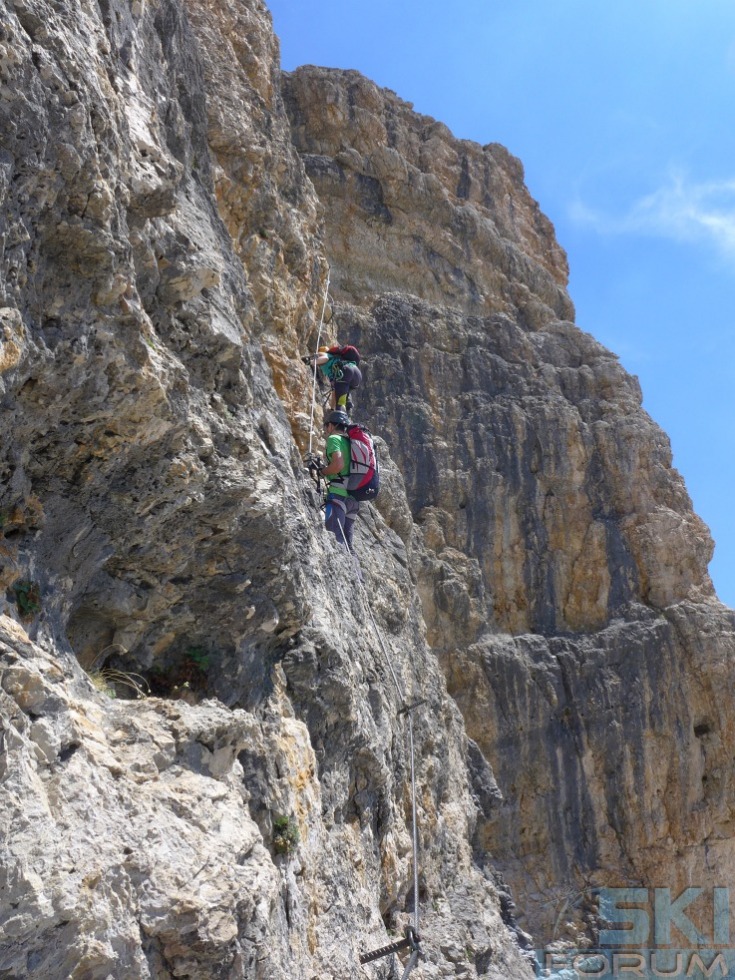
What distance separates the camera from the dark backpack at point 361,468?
411 inches

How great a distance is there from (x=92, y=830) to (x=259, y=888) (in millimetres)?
1255

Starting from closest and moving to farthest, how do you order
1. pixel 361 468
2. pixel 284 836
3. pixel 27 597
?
1. pixel 27 597
2. pixel 284 836
3. pixel 361 468

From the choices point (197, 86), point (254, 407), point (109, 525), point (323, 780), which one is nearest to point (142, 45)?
point (197, 86)

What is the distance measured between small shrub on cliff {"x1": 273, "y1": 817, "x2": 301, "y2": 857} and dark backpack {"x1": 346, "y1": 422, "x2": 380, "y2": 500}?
4.64 metres

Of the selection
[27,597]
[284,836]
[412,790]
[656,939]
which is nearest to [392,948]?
[284,836]

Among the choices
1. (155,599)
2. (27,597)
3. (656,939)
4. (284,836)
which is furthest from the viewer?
(656,939)

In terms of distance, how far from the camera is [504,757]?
2184 cm

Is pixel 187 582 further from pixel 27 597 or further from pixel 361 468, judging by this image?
pixel 361 468

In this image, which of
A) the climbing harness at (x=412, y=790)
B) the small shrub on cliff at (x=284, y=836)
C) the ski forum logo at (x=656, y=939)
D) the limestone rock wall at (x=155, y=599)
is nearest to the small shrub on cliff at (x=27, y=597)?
the limestone rock wall at (x=155, y=599)

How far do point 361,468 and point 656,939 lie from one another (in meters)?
16.6

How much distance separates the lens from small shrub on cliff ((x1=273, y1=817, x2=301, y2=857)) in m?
6.29

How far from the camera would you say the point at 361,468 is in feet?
34.2

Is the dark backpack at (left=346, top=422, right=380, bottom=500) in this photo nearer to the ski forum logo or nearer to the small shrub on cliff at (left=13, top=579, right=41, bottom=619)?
the small shrub on cliff at (left=13, top=579, right=41, bottom=619)

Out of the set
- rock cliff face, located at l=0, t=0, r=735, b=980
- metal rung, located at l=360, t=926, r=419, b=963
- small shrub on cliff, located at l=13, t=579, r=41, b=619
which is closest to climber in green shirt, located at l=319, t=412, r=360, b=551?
rock cliff face, located at l=0, t=0, r=735, b=980
